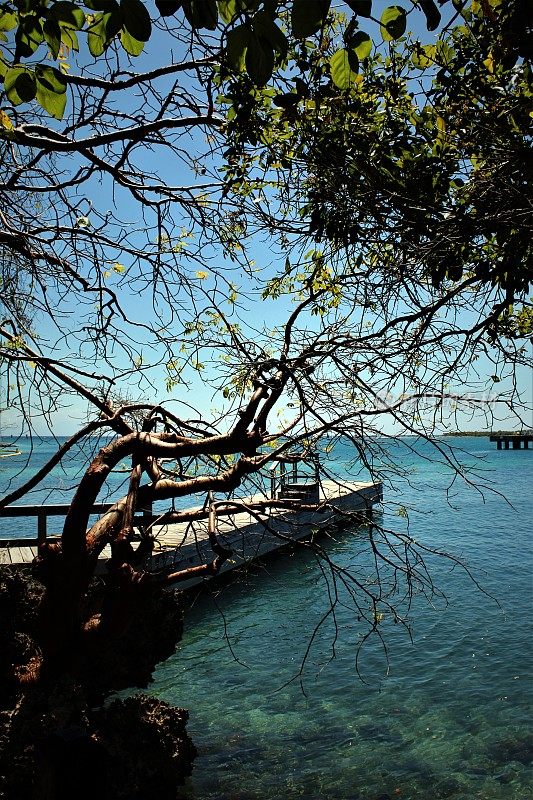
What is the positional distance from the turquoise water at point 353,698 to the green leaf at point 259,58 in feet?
8.67

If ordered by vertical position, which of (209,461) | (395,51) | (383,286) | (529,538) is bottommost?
(529,538)

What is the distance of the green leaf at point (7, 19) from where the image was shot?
232 centimetres

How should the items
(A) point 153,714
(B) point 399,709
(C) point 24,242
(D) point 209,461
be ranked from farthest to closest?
(B) point 399,709 < (D) point 209,461 < (A) point 153,714 < (C) point 24,242

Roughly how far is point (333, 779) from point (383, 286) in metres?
5.59

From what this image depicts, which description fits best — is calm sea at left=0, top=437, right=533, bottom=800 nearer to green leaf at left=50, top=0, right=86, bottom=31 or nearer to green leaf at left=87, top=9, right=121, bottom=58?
green leaf at left=87, top=9, right=121, bottom=58

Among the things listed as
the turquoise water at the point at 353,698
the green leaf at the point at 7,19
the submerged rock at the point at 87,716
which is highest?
the green leaf at the point at 7,19

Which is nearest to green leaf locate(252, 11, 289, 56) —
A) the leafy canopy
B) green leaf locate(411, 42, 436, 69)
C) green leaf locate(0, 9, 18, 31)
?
the leafy canopy

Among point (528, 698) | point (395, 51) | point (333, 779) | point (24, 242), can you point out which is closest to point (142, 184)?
point (24, 242)

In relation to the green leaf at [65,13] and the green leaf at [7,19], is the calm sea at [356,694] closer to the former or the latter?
the green leaf at [7,19]

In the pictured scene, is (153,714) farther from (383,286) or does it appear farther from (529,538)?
(529,538)

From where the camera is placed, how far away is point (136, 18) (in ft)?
5.61

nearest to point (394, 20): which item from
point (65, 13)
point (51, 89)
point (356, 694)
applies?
point (65, 13)

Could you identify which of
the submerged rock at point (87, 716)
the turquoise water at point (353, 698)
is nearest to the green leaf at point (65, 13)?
the turquoise water at point (353, 698)

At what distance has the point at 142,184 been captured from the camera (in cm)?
538
